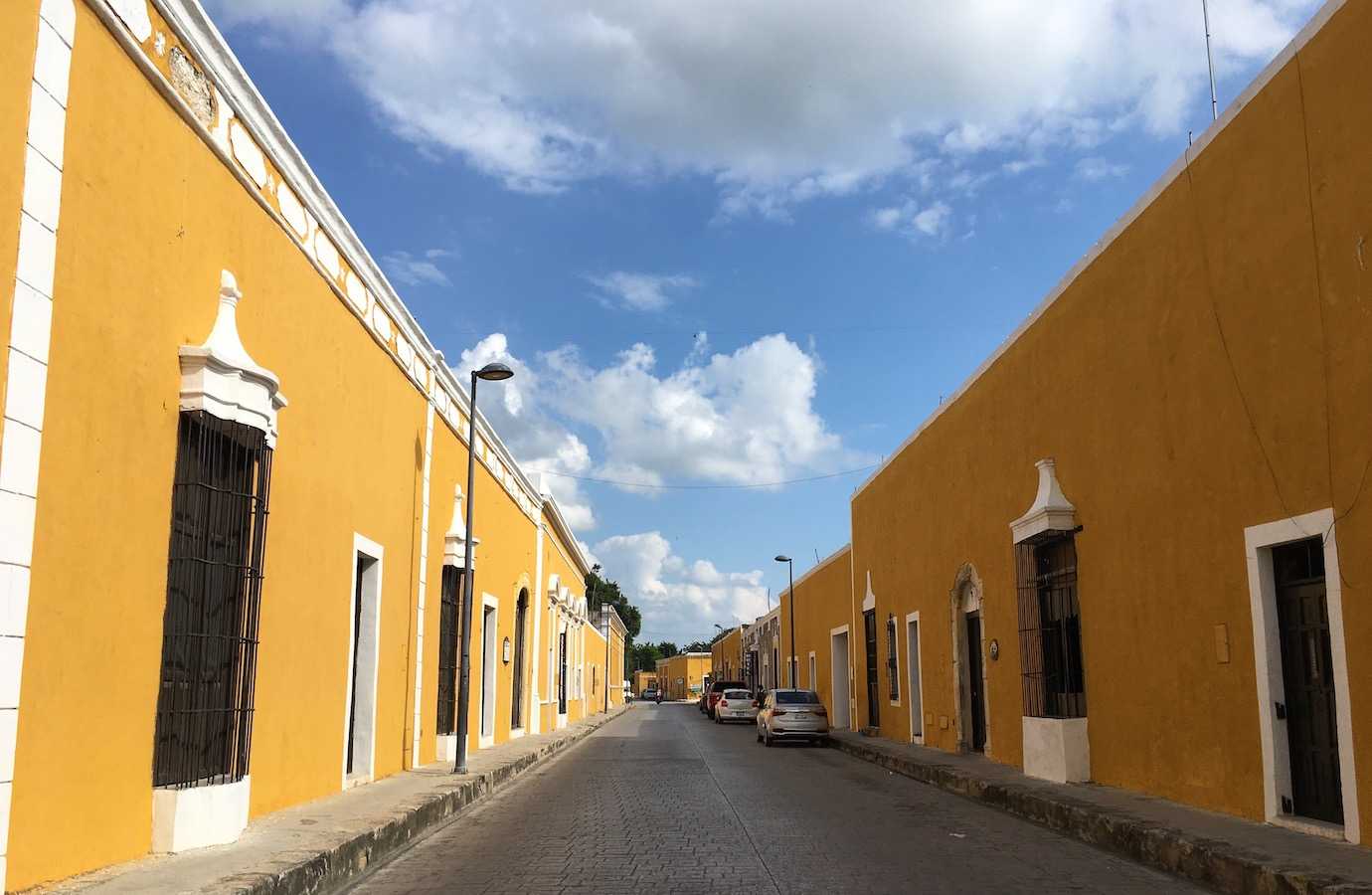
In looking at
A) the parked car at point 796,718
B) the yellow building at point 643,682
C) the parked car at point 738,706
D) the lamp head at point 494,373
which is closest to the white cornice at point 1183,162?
the lamp head at point 494,373

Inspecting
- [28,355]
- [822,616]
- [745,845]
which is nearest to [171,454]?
[28,355]

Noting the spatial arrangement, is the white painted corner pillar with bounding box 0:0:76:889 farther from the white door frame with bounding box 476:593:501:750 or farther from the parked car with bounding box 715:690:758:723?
the parked car with bounding box 715:690:758:723

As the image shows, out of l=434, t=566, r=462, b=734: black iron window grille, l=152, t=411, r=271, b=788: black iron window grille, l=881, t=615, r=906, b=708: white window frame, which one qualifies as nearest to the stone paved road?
l=152, t=411, r=271, b=788: black iron window grille

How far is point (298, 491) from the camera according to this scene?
1034cm

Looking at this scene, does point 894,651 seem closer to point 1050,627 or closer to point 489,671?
point 489,671

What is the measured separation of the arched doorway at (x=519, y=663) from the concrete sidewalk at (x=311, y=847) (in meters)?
11.7

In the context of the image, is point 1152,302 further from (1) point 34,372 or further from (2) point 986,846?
(1) point 34,372

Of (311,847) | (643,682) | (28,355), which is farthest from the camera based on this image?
(643,682)

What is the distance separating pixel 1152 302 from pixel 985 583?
661 centimetres

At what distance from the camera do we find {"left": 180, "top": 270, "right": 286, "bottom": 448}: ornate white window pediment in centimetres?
780

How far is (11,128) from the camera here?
18.8 feet

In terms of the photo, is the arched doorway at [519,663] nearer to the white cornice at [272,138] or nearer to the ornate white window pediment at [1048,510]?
the white cornice at [272,138]

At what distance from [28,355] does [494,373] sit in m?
9.46

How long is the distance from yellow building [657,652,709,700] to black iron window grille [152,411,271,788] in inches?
3793
